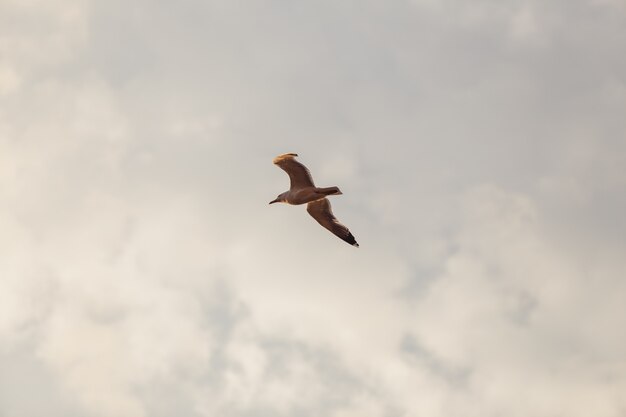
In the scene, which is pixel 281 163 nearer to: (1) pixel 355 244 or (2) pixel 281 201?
(2) pixel 281 201

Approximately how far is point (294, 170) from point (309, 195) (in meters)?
1.85

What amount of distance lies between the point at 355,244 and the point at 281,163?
6358mm

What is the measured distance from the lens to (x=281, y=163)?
150 feet

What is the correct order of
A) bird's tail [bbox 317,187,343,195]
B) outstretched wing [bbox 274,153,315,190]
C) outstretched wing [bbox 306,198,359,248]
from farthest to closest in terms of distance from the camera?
1. outstretched wing [bbox 306,198,359,248]
2. outstretched wing [bbox 274,153,315,190]
3. bird's tail [bbox 317,187,343,195]

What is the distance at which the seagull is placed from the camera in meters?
44.8

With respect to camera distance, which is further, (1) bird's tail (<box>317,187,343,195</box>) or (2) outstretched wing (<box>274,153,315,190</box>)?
(2) outstretched wing (<box>274,153,315,190</box>)

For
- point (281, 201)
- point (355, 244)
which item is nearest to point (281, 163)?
point (281, 201)

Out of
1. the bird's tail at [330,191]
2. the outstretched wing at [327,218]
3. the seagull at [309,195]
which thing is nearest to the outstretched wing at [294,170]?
the seagull at [309,195]

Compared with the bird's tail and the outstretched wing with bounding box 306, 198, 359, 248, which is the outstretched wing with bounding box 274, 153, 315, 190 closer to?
the bird's tail

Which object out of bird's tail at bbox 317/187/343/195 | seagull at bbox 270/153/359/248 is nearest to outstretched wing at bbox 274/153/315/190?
seagull at bbox 270/153/359/248

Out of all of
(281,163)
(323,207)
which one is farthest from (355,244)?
(281,163)

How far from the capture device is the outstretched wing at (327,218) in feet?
157

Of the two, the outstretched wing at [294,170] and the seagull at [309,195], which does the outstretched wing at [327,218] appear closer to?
the seagull at [309,195]

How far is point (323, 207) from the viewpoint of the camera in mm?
48062
